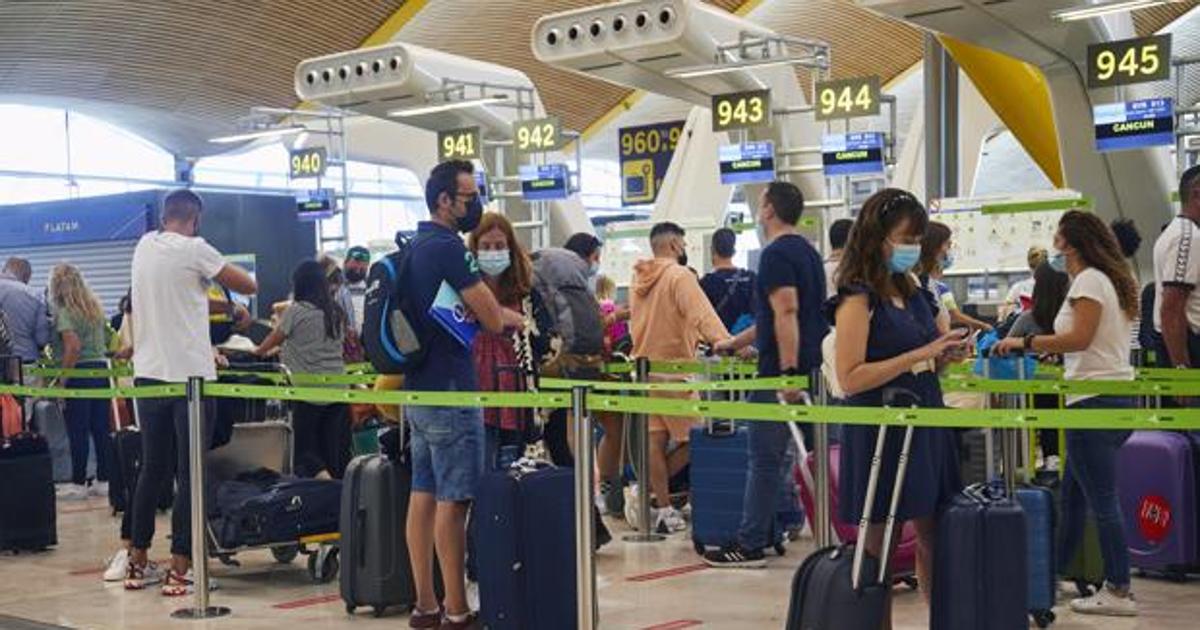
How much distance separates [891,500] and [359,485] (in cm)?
240

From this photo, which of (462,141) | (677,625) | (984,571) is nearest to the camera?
(984,571)

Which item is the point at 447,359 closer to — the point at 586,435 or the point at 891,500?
the point at 586,435

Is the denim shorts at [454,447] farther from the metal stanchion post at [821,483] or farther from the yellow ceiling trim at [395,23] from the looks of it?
the yellow ceiling trim at [395,23]

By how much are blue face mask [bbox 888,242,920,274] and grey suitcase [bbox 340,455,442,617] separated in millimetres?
2286

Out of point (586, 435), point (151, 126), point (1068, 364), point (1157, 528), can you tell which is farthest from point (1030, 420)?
point (151, 126)

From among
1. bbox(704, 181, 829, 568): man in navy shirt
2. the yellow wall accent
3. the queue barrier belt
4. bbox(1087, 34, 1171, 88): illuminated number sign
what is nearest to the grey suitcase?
the queue barrier belt

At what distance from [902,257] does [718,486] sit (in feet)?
10.1

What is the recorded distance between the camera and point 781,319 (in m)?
6.59

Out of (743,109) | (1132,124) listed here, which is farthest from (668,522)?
(743,109)

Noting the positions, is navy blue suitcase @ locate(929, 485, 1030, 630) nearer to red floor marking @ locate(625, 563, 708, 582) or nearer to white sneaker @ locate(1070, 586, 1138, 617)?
white sneaker @ locate(1070, 586, 1138, 617)

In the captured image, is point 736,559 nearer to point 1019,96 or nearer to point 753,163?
point 1019,96

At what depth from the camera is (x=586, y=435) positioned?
4.85m

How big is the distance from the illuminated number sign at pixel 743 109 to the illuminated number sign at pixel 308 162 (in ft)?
26.0

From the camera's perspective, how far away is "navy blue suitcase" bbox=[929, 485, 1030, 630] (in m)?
4.21
